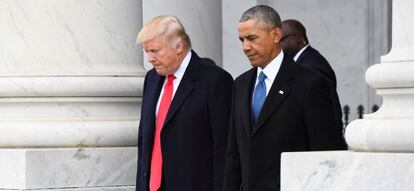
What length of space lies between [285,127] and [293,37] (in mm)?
3538

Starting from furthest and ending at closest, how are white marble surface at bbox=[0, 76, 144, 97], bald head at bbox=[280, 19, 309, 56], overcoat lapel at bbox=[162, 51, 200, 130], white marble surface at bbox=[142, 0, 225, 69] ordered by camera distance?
white marble surface at bbox=[142, 0, 225, 69], bald head at bbox=[280, 19, 309, 56], white marble surface at bbox=[0, 76, 144, 97], overcoat lapel at bbox=[162, 51, 200, 130]

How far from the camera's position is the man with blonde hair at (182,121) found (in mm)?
11680

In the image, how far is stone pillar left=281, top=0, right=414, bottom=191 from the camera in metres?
9.34

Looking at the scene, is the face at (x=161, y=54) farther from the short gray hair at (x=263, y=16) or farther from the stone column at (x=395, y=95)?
the stone column at (x=395, y=95)

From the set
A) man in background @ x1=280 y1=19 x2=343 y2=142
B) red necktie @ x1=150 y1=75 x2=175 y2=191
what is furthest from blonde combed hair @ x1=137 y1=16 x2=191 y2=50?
man in background @ x1=280 y1=19 x2=343 y2=142

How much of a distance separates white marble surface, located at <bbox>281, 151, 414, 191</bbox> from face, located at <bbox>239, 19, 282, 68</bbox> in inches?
41.5

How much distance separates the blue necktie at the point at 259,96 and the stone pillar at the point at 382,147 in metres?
0.91

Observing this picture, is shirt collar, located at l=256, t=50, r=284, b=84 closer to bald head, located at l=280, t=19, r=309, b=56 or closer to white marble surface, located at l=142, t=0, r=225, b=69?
bald head, located at l=280, t=19, r=309, b=56

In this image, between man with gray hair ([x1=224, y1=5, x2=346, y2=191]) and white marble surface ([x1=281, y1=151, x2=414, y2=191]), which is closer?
white marble surface ([x1=281, y1=151, x2=414, y2=191])

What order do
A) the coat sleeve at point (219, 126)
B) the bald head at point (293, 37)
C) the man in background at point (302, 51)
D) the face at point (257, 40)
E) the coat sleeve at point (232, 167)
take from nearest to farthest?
the face at point (257, 40), the coat sleeve at point (232, 167), the coat sleeve at point (219, 126), the man in background at point (302, 51), the bald head at point (293, 37)

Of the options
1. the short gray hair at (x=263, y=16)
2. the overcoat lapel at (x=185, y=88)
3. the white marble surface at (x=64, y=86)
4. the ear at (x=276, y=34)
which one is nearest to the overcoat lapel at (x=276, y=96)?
the ear at (x=276, y=34)

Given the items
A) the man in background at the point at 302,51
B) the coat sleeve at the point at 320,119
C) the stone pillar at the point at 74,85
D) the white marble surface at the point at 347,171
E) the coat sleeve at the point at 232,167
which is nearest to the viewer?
the white marble surface at the point at 347,171

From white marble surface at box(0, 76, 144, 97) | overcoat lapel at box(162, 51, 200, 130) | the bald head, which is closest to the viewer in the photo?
overcoat lapel at box(162, 51, 200, 130)

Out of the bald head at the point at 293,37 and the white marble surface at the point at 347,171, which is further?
the bald head at the point at 293,37
